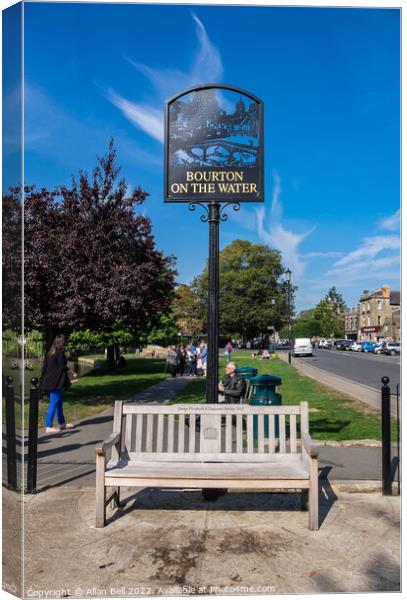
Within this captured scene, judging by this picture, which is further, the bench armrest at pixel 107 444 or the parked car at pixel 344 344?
the parked car at pixel 344 344

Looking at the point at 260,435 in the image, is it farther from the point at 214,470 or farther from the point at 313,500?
the point at 313,500

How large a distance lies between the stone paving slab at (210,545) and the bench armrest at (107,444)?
2.04 feet

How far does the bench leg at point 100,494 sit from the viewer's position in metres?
4.04

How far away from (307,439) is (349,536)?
843 mm

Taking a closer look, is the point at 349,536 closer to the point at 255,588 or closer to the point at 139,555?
the point at 255,588

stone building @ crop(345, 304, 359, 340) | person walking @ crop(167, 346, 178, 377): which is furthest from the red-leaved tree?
stone building @ crop(345, 304, 359, 340)

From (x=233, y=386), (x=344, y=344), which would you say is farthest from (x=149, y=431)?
(x=344, y=344)

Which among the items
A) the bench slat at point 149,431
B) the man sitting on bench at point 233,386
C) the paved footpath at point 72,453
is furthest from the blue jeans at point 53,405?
the bench slat at point 149,431

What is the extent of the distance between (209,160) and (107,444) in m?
2.72

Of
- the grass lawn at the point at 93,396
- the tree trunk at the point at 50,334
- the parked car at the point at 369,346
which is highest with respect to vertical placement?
the tree trunk at the point at 50,334

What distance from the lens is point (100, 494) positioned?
406cm

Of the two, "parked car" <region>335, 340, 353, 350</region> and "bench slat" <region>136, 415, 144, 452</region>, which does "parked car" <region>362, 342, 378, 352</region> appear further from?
"bench slat" <region>136, 415, 144, 452</region>

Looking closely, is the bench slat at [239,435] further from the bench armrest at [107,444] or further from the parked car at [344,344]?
the parked car at [344,344]
